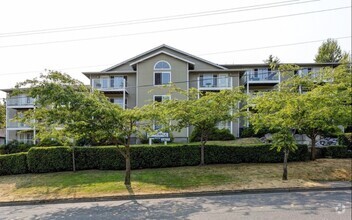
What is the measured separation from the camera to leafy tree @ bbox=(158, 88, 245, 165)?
14958mm

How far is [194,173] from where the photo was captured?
14438 mm

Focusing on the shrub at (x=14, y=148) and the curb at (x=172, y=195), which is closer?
the curb at (x=172, y=195)

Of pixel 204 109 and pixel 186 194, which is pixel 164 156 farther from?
pixel 186 194

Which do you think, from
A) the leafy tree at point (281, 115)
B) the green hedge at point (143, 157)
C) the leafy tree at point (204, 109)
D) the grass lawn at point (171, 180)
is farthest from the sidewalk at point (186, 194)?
the green hedge at point (143, 157)

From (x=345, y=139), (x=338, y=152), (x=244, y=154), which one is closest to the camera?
(x=244, y=154)

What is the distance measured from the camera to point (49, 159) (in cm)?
1587

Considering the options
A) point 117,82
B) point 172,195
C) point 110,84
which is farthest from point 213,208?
point 110,84

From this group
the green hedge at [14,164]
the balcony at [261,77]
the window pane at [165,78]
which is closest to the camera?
the green hedge at [14,164]

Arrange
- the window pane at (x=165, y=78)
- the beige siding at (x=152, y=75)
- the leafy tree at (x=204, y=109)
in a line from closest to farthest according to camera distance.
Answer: the leafy tree at (x=204, y=109)
the beige siding at (x=152, y=75)
the window pane at (x=165, y=78)

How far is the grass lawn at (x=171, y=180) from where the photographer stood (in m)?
11.7

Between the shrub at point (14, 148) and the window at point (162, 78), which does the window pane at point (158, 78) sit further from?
the shrub at point (14, 148)

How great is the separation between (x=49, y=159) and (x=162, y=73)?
643 inches

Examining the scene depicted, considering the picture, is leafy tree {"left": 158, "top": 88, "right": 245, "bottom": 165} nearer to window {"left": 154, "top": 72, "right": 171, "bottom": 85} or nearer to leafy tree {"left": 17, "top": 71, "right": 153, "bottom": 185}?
leafy tree {"left": 17, "top": 71, "right": 153, "bottom": 185}

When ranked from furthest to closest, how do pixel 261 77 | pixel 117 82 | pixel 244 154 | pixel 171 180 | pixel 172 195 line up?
1. pixel 261 77
2. pixel 117 82
3. pixel 244 154
4. pixel 171 180
5. pixel 172 195
